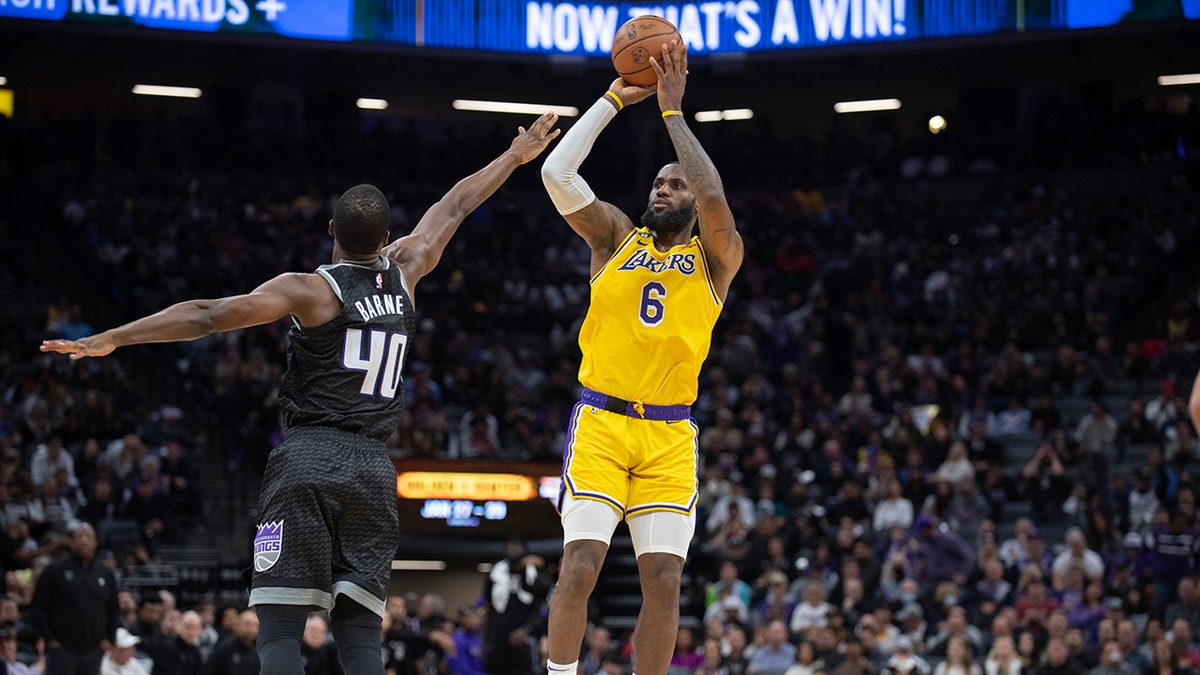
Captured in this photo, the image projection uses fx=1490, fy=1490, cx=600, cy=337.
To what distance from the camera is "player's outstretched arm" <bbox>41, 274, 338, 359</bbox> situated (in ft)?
17.6

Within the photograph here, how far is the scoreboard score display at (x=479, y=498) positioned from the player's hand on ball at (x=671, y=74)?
13.4m

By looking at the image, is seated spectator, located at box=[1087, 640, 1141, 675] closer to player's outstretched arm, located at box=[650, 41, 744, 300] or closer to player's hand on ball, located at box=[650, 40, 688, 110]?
player's outstretched arm, located at box=[650, 41, 744, 300]

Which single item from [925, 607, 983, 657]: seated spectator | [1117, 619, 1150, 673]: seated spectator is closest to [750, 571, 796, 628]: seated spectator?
[925, 607, 983, 657]: seated spectator

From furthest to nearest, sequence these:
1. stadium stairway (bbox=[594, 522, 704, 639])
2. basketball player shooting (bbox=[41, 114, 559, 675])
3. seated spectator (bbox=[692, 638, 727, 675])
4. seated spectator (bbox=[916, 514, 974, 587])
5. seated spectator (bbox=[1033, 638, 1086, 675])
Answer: stadium stairway (bbox=[594, 522, 704, 639]), seated spectator (bbox=[916, 514, 974, 587]), seated spectator (bbox=[692, 638, 727, 675]), seated spectator (bbox=[1033, 638, 1086, 675]), basketball player shooting (bbox=[41, 114, 559, 675])

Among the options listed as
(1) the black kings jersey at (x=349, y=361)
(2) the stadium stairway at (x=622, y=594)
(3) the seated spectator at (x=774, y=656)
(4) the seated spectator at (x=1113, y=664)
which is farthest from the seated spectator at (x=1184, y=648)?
(1) the black kings jersey at (x=349, y=361)

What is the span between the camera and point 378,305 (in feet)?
20.4

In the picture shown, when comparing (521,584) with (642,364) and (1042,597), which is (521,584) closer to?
(1042,597)

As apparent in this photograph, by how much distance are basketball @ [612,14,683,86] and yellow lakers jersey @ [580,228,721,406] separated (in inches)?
39.8

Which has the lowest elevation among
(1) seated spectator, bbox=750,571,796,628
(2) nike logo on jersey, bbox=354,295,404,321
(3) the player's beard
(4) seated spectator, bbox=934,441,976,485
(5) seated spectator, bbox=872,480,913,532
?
(1) seated spectator, bbox=750,571,796,628

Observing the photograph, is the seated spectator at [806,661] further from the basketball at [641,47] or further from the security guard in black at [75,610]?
the basketball at [641,47]

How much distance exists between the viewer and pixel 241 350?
23312 millimetres

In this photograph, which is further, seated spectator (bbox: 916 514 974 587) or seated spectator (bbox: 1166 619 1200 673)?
seated spectator (bbox: 916 514 974 587)

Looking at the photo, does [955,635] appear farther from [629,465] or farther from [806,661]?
[629,465]

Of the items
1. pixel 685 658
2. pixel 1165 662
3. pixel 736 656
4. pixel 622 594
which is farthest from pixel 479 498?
pixel 1165 662
